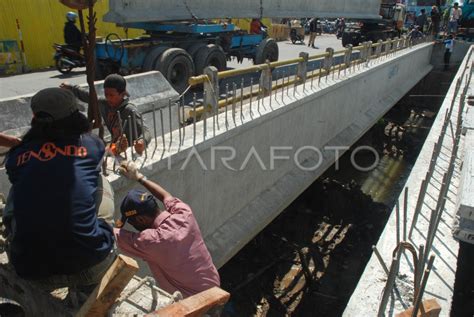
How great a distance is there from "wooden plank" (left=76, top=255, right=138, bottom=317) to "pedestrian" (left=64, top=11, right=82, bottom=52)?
11701 mm

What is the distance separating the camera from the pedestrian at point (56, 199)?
2.12 metres

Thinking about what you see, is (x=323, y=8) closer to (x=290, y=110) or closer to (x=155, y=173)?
(x=290, y=110)

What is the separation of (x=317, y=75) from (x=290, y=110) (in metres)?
2.49

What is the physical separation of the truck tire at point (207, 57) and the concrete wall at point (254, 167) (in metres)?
4.33

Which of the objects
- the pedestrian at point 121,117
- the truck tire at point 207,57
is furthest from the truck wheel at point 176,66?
the pedestrian at point 121,117

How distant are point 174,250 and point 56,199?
1.08m

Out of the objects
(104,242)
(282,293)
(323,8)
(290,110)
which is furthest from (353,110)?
(104,242)

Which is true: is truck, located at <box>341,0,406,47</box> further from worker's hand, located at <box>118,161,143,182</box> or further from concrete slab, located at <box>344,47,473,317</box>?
worker's hand, located at <box>118,161,143,182</box>

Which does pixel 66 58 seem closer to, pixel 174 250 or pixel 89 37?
pixel 89 37

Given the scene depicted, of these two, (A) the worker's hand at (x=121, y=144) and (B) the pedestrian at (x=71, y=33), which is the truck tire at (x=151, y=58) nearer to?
(B) the pedestrian at (x=71, y=33)

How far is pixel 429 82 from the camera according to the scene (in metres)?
21.2

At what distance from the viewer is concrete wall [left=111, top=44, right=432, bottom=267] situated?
4902 millimetres

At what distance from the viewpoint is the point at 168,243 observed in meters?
2.91

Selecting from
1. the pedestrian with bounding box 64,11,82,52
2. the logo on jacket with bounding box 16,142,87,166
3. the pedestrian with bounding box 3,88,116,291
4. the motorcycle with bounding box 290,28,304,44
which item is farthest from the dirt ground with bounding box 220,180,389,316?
the motorcycle with bounding box 290,28,304,44
